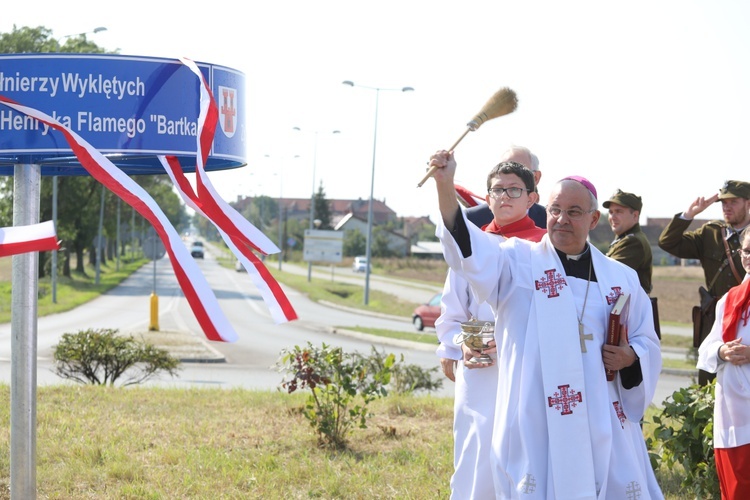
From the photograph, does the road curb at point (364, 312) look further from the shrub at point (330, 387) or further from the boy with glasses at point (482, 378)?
the boy with glasses at point (482, 378)

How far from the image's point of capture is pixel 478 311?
4598mm

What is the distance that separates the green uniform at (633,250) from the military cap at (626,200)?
0.44 feet

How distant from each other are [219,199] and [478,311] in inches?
51.9

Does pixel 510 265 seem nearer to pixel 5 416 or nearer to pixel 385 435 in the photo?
pixel 385 435

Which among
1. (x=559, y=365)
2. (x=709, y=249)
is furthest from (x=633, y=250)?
(x=559, y=365)

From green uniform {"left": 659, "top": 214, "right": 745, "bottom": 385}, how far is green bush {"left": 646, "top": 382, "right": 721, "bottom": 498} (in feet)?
2.70

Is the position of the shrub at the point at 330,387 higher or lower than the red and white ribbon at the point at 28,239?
lower

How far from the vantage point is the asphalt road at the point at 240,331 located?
15.0 meters

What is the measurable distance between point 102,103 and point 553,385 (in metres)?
2.33

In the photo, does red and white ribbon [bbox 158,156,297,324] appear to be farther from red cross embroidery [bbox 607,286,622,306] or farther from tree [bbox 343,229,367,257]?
tree [bbox 343,229,367,257]

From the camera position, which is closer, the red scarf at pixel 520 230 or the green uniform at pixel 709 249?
the red scarf at pixel 520 230

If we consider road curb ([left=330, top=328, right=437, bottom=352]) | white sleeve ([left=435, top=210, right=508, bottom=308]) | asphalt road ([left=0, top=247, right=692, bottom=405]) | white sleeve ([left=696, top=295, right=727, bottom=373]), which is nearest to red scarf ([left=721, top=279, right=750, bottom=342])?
white sleeve ([left=696, top=295, right=727, bottom=373])

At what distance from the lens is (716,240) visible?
6.55 metres

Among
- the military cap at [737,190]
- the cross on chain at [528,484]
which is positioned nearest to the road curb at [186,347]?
the military cap at [737,190]
